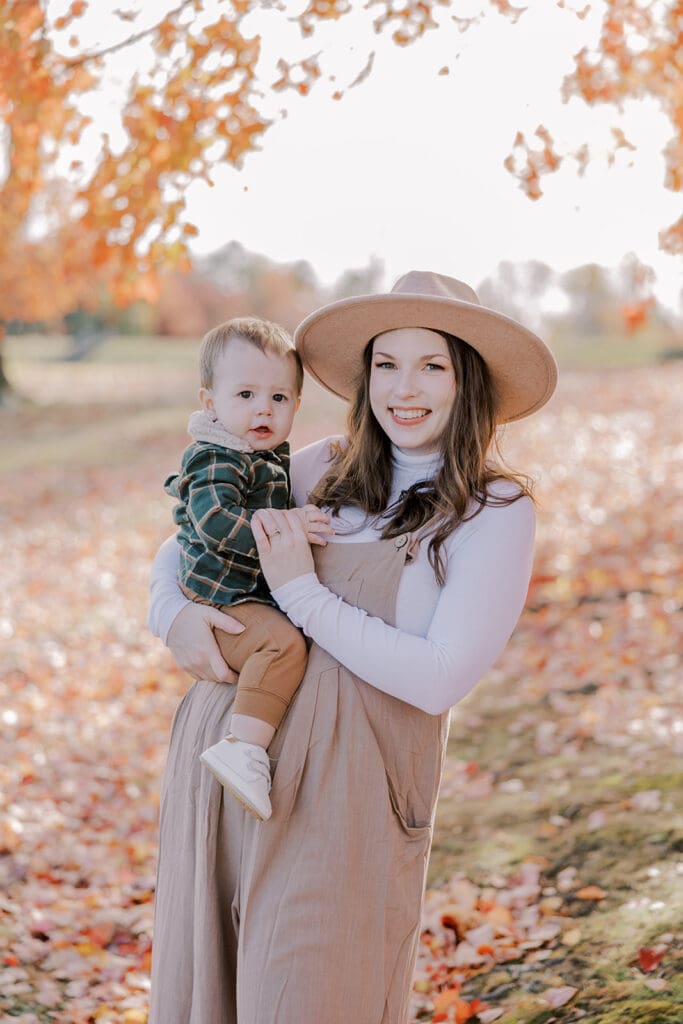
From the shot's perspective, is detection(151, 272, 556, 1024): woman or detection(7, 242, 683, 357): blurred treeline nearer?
detection(151, 272, 556, 1024): woman

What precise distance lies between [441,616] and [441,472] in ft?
1.48

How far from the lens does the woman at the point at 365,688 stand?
104 inches

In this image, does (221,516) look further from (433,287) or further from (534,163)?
(534,163)

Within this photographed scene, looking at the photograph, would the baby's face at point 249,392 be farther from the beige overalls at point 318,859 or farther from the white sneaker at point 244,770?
the white sneaker at point 244,770

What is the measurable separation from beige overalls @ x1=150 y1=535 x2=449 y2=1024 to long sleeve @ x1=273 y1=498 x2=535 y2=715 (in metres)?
0.06

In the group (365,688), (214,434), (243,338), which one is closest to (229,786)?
(365,688)

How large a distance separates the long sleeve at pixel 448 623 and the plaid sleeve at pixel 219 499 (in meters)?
0.21

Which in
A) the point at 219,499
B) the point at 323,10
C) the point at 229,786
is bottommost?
the point at 229,786

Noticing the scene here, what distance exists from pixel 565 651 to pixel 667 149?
12.0ft

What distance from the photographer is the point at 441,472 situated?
2.95 metres

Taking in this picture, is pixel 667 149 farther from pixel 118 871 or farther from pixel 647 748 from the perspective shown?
pixel 118 871

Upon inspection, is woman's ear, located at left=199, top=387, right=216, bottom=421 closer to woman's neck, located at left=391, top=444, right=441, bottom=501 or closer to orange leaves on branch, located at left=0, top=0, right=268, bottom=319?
woman's neck, located at left=391, top=444, right=441, bottom=501

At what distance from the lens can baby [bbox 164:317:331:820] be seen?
276cm

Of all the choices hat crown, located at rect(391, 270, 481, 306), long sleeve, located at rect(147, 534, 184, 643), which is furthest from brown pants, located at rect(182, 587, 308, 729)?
hat crown, located at rect(391, 270, 481, 306)
